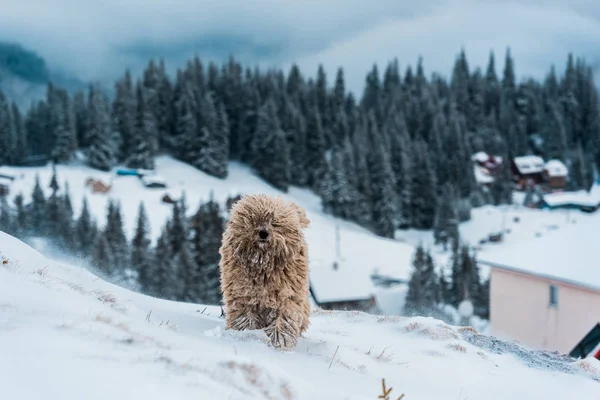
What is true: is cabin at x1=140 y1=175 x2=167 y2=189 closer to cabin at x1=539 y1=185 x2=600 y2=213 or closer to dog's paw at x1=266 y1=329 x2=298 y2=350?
cabin at x1=539 y1=185 x2=600 y2=213

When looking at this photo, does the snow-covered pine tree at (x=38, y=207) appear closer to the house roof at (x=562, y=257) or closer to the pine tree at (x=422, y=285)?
the pine tree at (x=422, y=285)

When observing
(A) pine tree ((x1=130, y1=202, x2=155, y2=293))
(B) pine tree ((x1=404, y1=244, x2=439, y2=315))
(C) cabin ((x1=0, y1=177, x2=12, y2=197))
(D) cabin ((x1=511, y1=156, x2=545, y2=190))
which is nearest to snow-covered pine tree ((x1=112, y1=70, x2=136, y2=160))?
(C) cabin ((x1=0, y1=177, x2=12, y2=197))

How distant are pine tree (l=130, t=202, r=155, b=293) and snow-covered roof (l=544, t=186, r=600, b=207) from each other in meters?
55.4

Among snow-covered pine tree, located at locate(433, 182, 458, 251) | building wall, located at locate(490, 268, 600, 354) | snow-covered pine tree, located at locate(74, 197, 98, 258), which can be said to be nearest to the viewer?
building wall, located at locate(490, 268, 600, 354)

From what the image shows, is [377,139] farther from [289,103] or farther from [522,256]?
[522,256]

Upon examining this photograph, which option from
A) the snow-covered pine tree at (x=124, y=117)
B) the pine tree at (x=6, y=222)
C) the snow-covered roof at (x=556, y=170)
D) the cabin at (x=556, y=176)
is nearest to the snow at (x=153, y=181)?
the snow-covered pine tree at (x=124, y=117)

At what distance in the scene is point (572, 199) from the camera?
72.7 metres

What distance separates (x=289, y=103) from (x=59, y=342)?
76076 millimetres

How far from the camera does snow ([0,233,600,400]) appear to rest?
2.18 m

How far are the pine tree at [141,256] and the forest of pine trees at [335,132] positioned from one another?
4.43 metres

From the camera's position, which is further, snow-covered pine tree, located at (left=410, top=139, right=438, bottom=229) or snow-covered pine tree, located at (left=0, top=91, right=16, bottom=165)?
snow-covered pine tree, located at (left=410, top=139, right=438, bottom=229)

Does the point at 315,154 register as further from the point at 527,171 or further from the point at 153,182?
the point at 527,171

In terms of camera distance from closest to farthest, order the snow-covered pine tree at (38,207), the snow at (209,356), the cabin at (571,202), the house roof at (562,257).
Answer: the snow at (209,356) < the house roof at (562,257) < the snow-covered pine tree at (38,207) < the cabin at (571,202)

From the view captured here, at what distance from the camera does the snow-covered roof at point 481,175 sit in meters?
78.8
